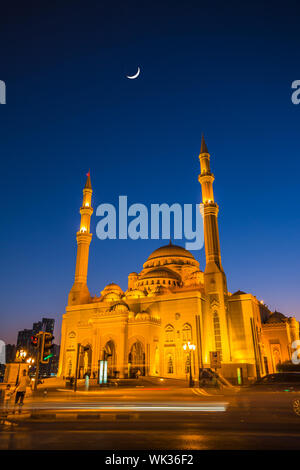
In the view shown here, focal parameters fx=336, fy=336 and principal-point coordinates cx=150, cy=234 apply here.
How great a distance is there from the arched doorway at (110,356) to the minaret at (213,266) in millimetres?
12596

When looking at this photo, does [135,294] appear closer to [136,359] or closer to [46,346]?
[136,359]

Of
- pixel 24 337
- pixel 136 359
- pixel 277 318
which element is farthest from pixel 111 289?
pixel 24 337

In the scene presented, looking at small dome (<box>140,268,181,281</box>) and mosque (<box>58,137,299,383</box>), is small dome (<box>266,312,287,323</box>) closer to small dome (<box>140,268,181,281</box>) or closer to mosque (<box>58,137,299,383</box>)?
mosque (<box>58,137,299,383</box>)

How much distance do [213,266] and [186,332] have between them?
29.9ft

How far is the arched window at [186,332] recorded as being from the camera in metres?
42.3

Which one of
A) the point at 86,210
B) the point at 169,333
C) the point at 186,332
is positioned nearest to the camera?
the point at 186,332

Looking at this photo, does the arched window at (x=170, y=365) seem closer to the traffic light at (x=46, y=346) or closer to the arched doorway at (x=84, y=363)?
the arched doorway at (x=84, y=363)

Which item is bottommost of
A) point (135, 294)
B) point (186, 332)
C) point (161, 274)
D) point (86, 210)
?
point (186, 332)

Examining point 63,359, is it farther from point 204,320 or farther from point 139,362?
point 204,320

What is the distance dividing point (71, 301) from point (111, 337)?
1265cm

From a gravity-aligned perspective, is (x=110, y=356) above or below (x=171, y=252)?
below

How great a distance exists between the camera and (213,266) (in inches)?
1724
